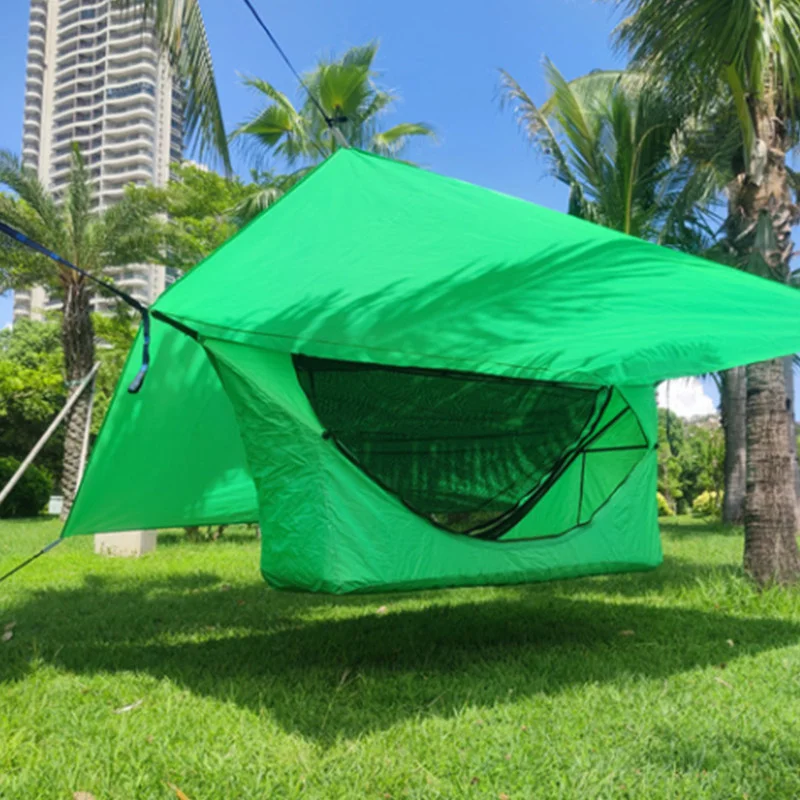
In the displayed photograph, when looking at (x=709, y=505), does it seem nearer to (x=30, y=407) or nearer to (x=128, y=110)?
(x=30, y=407)

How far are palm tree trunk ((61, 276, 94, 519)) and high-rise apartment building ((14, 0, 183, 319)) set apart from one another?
65.1 metres

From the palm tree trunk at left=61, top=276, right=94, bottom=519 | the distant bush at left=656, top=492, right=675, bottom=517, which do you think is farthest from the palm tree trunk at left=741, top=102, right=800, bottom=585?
the distant bush at left=656, top=492, right=675, bottom=517

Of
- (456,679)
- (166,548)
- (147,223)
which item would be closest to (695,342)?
(456,679)

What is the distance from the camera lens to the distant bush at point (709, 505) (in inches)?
655

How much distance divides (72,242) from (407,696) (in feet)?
44.8

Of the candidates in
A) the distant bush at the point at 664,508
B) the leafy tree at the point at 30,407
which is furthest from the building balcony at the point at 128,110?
the distant bush at the point at 664,508

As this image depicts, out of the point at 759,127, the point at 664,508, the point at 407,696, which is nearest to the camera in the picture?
the point at 407,696

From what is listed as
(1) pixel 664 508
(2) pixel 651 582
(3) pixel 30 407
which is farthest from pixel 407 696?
(3) pixel 30 407

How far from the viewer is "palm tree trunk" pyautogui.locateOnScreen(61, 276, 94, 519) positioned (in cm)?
1497

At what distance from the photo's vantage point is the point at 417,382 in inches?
173

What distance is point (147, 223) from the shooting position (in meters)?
15.2

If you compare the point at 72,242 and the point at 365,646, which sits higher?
the point at 72,242

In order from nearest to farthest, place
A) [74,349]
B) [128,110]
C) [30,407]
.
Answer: [74,349], [30,407], [128,110]

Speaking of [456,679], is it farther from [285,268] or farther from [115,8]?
[115,8]
